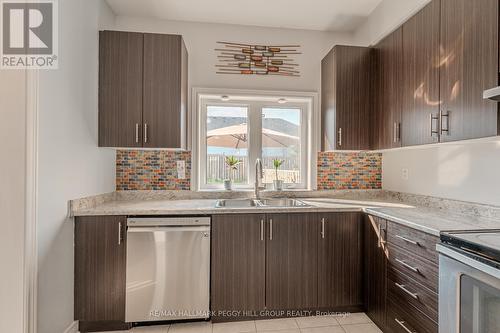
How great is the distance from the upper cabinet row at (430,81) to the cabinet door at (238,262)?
3.84 ft

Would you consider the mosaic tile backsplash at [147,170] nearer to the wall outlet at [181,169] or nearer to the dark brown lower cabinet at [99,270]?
the wall outlet at [181,169]

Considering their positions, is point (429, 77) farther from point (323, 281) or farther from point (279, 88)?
point (323, 281)

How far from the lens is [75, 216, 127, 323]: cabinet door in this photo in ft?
6.56

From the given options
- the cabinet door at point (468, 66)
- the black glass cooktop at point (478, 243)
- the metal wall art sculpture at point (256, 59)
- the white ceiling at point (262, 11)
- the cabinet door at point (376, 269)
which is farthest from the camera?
the metal wall art sculpture at point (256, 59)

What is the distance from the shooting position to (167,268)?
2059 millimetres

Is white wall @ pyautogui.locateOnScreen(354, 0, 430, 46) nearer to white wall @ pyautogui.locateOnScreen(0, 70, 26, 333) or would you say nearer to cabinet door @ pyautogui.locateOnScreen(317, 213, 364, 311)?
cabinet door @ pyautogui.locateOnScreen(317, 213, 364, 311)

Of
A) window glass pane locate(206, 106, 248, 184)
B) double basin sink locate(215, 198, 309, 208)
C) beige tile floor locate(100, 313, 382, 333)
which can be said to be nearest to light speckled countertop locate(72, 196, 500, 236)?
double basin sink locate(215, 198, 309, 208)

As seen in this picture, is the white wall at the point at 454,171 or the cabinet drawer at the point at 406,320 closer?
the cabinet drawer at the point at 406,320

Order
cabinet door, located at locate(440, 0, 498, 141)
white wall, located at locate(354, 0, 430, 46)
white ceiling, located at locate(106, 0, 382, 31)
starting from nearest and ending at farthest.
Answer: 1. cabinet door, located at locate(440, 0, 498, 141)
2. white wall, located at locate(354, 0, 430, 46)
3. white ceiling, located at locate(106, 0, 382, 31)

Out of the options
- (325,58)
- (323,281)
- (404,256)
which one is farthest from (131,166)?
(404,256)

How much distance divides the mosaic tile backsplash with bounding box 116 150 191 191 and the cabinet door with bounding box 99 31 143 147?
37cm

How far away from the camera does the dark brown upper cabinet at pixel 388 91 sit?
221cm

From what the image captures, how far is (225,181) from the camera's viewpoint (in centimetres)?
279

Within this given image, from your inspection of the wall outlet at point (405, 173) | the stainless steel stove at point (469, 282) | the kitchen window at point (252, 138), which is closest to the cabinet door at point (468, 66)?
the stainless steel stove at point (469, 282)
